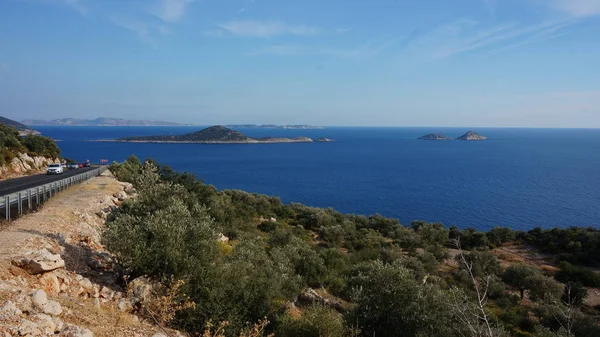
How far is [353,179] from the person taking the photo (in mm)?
107500

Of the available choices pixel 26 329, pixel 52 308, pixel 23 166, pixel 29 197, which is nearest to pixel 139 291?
pixel 52 308

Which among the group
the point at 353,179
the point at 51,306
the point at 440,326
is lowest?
the point at 353,179

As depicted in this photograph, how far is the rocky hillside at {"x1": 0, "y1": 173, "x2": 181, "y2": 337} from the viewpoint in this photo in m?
7.43

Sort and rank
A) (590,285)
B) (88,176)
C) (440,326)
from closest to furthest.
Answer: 1. (440,326)
2. (590,285)
3. (88,176)

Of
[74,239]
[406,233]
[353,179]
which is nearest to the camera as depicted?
[74,239]

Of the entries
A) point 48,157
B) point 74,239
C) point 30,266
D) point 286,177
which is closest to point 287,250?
point 74,239

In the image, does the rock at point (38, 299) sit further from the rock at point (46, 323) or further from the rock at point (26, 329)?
the rock at point (26, 329)

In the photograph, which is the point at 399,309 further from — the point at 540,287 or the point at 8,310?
the point at 540,287

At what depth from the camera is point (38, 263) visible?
10.0 meters

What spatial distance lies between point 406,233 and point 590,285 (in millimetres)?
17193

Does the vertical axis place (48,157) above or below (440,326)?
above

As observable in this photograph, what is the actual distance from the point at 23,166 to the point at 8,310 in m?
42.3

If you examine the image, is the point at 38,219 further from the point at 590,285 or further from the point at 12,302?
the point at 590,285

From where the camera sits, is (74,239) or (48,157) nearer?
(74,239)
